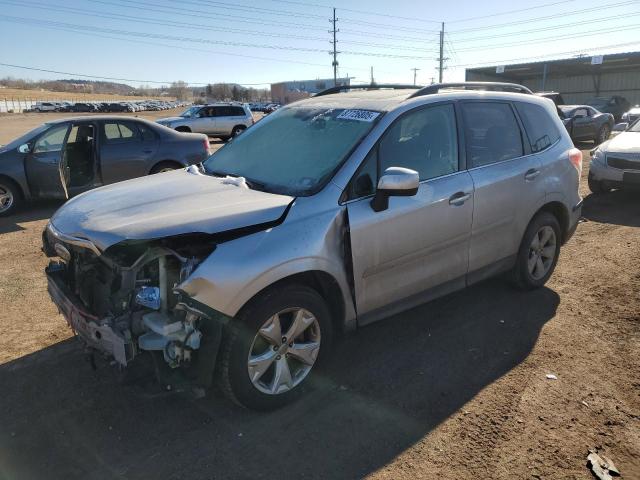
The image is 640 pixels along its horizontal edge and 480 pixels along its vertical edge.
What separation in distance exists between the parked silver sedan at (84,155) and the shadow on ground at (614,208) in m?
6.91

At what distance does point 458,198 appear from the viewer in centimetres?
372

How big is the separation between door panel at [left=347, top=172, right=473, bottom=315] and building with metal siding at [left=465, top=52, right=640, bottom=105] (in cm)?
3975

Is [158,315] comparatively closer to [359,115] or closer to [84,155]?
[359,115]

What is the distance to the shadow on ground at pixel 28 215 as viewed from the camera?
748 cm

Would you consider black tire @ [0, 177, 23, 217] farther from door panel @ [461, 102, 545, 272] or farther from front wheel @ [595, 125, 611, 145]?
front wheel @ [595, 125, 611, 145]

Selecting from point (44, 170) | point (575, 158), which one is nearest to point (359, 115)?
point (575, 158)

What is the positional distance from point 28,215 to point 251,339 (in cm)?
723

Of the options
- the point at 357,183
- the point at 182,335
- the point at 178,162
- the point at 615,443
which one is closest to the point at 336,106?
the point at 357,183

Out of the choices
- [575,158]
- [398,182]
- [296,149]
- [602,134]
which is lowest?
[602,134]

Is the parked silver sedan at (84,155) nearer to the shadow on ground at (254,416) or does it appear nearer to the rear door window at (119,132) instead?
the rear door window at (119,132)

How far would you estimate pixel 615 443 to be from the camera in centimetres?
274

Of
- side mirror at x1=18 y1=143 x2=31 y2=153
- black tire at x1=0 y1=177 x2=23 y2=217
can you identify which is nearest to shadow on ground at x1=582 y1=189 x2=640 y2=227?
side mirror at x1=18 y1=143 x2=31 y2=153

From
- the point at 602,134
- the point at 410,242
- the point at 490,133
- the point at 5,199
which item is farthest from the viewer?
the point at 602,134

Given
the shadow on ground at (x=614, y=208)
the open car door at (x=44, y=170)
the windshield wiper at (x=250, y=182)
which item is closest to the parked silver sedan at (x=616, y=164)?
the shadow on ground at (x=614, y=208)
